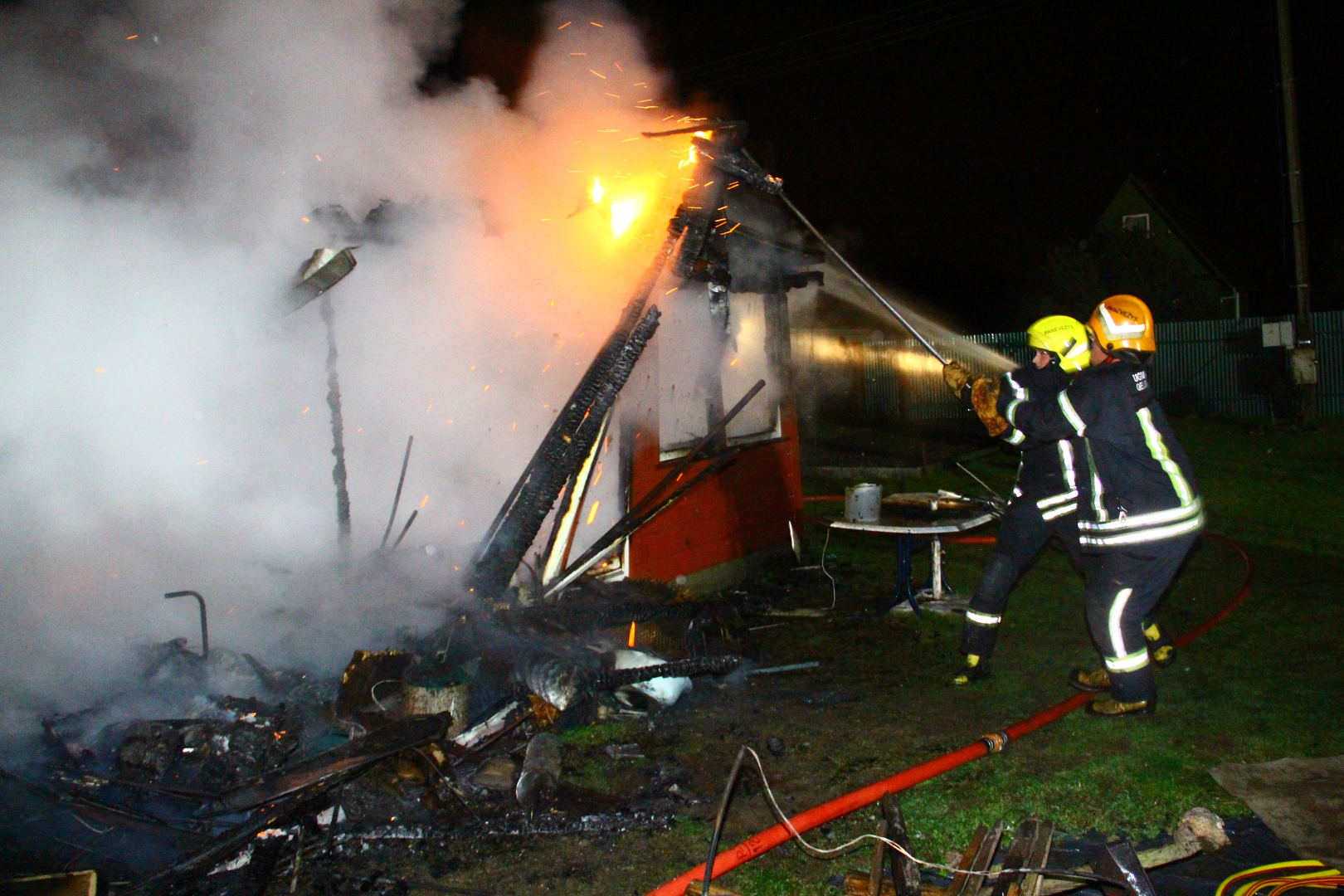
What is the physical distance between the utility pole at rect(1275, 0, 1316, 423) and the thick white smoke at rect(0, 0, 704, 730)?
1418 cm

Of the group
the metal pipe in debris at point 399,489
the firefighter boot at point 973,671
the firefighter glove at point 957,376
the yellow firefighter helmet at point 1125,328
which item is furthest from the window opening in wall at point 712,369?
→ the yellow firefighter helmet at point 1125,328

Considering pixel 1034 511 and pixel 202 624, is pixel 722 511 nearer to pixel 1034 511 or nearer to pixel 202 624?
pixel 1034 511

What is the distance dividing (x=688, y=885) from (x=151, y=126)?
4.81 m

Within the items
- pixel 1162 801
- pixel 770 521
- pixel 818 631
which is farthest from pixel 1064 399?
pixel 770 521

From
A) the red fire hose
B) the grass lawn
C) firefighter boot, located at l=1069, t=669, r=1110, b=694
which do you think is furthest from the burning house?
firefighter boot, located at l=1069, t=669, r=1110, b=694

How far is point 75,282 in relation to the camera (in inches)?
186

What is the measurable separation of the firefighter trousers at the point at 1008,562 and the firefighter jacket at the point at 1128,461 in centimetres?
77

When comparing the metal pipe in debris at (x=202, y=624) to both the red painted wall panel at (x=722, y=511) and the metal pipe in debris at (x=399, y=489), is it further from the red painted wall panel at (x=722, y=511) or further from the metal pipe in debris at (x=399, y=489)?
the red painted wall panel at (x=722, y=511)

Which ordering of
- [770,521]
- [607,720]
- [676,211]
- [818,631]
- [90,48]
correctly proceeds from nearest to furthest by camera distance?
[90,48] < [607,720] < [676,211] < [818,631] < [770,521]

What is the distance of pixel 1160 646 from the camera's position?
573 centimetres

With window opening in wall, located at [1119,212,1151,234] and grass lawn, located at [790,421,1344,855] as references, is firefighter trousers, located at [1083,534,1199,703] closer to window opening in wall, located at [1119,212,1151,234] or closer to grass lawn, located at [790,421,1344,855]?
grass lawn, located at [790,421,1344,855]

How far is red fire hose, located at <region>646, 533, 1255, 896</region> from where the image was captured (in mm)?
3279

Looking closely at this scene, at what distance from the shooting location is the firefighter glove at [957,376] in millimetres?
5449

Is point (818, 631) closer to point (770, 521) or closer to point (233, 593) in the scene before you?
point (770, 521)
